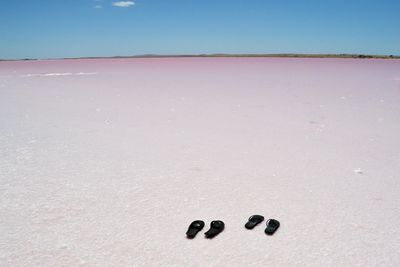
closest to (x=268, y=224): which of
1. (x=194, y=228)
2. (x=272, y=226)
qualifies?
(x=272, y=226)

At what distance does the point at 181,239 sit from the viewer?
1.69m

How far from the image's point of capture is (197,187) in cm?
228

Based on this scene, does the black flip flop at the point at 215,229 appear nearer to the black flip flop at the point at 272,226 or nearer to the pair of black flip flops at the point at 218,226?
the pair of black flip flops at the point at 218,226

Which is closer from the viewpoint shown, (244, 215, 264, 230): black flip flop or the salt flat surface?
the salt flat surface

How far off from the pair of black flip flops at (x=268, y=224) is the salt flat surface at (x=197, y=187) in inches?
1.2

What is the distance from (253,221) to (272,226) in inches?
3.8

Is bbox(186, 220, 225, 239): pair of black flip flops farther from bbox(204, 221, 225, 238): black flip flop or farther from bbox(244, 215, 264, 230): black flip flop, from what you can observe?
bbox(244, 215, 264, 230): black flip flop

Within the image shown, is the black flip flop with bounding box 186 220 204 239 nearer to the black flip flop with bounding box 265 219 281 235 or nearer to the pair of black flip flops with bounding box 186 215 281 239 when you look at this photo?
the pair of black flip flops with bounding box 186 215 281 239

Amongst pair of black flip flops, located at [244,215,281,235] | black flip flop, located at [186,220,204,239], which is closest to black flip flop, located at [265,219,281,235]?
pair of black flip flops, located at [244,215,281,235]

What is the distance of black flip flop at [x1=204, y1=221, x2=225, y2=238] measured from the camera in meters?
1.70

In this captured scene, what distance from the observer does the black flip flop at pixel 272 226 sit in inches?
68.1

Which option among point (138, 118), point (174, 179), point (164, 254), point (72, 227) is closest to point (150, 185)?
point (174, 179)

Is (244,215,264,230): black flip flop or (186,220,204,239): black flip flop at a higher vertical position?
(186,220,204,239): black flip flop

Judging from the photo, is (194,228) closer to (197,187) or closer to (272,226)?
(272,226)
